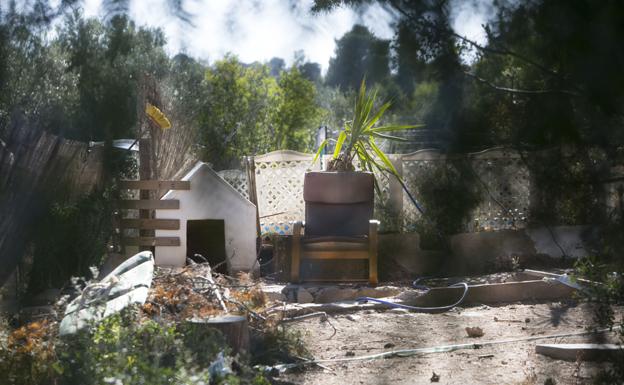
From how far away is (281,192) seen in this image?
966cm

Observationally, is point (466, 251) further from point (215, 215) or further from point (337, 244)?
point (215, 215)

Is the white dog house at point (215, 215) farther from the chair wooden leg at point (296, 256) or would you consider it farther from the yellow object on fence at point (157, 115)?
the yellow object on fence at point (157, 115)

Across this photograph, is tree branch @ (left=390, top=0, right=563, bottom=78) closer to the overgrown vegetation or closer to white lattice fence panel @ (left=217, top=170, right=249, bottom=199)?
the overgrown vegetation

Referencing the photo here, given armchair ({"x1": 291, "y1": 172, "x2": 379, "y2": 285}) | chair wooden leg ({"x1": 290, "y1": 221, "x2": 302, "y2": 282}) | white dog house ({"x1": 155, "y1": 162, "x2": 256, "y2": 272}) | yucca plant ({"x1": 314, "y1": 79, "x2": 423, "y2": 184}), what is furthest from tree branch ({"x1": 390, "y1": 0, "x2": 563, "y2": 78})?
yucca plant ({"x1": 314, "y1": 79, "x2": 423, "y2": 184})

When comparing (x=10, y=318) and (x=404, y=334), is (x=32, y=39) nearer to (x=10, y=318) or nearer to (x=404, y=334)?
(x=10, y=318)

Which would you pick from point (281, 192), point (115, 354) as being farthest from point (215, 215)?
point (115, 354)

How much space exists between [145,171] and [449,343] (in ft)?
14.6

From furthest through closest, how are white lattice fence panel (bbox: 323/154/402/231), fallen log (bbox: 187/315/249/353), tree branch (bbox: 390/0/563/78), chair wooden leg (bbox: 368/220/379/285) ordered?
white lattice fence panel (bbox: 323/154/402/231)
chair wooden leg (bbox: 368/220/379/285)
fallen log (bbox: 187/315/249/353)
tree branch (bbox: 390/0/563/78)

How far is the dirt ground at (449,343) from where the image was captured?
10.7 ft

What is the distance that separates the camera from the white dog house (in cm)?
709

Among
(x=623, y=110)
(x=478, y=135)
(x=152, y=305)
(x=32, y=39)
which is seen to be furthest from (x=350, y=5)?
(x=152, y=305)

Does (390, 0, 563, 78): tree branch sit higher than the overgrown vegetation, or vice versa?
(390, 0, 563, 78): tree branch

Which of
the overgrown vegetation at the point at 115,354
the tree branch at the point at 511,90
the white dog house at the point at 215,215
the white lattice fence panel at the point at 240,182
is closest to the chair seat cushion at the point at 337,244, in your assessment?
the white dog house at the point at 215,215

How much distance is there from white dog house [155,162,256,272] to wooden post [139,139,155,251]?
277 millimetres
